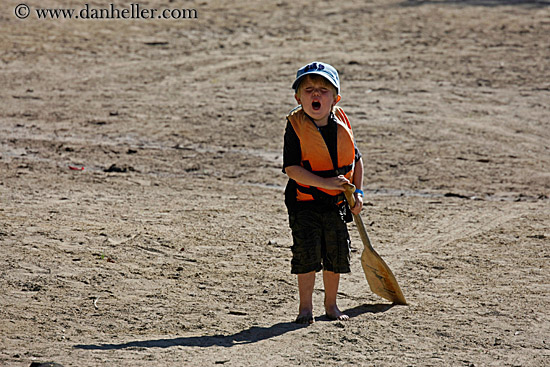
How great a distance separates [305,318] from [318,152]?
0.94m

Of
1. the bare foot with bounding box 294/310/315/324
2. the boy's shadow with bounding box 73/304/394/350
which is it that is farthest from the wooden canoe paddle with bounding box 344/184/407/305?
the bare foot with bounding box 294/310/315/324

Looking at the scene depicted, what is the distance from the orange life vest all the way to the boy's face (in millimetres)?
85

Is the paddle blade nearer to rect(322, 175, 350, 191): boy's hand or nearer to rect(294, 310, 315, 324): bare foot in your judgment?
rect(294, 310, 315, 324): bare foot

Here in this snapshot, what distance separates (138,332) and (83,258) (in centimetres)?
115

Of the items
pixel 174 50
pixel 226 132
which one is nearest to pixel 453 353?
pixel 226 132

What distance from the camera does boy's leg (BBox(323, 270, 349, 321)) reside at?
4.25m

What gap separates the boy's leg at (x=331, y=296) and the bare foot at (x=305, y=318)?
0.41 ft

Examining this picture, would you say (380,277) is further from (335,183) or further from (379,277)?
(335,183)

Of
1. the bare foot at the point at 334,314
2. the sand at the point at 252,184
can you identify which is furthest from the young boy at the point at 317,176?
the sand at the point at 252,184

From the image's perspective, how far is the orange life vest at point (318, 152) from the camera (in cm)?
405

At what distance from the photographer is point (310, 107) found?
3998 millimetres

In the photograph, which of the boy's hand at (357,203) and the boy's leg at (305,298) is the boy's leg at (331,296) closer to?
the boy's leg at (305,298)

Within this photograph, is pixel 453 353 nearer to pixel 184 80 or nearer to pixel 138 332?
pixel 138 332

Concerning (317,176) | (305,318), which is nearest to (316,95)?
(317,176)
